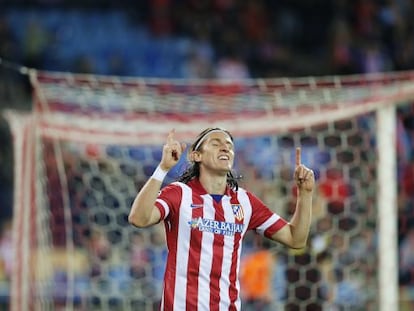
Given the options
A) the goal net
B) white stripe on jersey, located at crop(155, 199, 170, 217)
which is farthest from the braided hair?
the goal net

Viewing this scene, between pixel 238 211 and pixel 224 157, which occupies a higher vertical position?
pixel 224 157

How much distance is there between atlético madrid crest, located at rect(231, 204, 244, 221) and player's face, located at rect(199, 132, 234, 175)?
0.39ft

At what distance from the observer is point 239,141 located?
7.03m

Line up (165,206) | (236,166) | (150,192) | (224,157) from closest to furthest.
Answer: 1. (150,192)
2. (165,206)
3. (224,157)
4. (236,166)

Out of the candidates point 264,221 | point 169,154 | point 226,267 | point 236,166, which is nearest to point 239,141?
point 236,166

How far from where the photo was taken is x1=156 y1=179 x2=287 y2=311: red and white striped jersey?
11.4 feet

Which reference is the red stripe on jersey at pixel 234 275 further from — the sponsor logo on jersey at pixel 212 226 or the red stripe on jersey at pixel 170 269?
the red stripe on jersey at pixel 170 269

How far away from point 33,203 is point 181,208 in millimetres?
2547

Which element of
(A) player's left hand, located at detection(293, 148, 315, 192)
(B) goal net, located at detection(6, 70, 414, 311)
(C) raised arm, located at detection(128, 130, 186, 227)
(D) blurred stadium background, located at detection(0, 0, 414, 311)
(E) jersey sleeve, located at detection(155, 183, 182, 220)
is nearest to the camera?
(C) raised arm, located at detection(128, 130, 186, 227)

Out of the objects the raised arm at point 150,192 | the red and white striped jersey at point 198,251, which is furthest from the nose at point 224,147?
the raised arm at point 150,192

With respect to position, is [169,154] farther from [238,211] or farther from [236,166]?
[236,166]

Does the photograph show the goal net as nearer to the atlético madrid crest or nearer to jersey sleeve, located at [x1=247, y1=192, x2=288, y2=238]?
jersey sleeve, located at [x1=247, y1=192, x2=288, y2=238]

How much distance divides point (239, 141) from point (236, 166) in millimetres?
395

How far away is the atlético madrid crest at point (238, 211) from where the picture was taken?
3.58 metres
